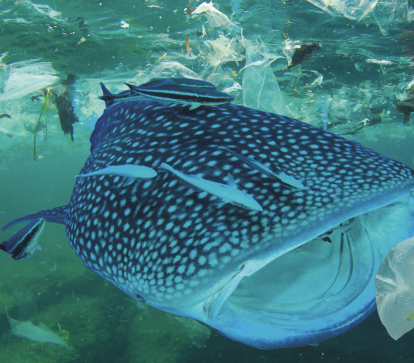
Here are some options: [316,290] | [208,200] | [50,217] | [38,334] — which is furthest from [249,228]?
[38,334]

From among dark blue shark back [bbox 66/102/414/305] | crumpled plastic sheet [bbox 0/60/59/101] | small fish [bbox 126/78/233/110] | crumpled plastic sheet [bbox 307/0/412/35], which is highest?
crumpled plastic sheet [bbox 307/0/412/35]

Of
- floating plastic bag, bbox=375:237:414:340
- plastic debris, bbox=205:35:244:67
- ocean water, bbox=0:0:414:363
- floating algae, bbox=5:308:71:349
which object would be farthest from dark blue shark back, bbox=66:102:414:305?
plastic debris, bbox=205:35:244:67

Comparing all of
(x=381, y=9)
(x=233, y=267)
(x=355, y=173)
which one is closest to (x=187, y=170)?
(x=233, y=267)

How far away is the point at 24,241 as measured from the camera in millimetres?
3523

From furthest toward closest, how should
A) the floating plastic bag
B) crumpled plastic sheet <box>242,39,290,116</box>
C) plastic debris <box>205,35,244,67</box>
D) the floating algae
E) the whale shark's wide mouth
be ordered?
plastic debris <box>205,35,244,67</box>
the floating algae
crumpled plastic sheet <box>242,39,290,116</box>
the floating plastic bag
the whale shark's wide mouth

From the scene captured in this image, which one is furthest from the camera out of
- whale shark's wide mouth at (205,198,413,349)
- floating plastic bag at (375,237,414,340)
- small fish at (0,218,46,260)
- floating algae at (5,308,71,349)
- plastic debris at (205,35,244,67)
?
plastic debris at (205,35,244,67)

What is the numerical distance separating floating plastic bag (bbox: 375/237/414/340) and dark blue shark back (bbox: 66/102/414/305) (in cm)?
50

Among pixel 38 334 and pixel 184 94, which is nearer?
pixel 184 94

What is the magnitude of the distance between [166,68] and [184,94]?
12.4m

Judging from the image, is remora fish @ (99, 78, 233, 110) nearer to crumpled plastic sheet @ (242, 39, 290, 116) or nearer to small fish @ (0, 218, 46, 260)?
small fish @ (0, 218, 46, 260)

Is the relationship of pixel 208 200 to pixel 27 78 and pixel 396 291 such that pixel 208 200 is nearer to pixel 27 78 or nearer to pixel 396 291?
pixel 396 291

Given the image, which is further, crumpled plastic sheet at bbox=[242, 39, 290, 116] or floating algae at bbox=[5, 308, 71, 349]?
floating algae at bbox=[5, 308, 71, 349]

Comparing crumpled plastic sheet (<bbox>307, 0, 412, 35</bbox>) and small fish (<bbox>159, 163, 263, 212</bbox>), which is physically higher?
crumpled plastic sheet (<bbox>307, 0, 412, 35</bbox>)

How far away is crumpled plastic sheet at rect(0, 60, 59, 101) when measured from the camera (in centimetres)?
1279
